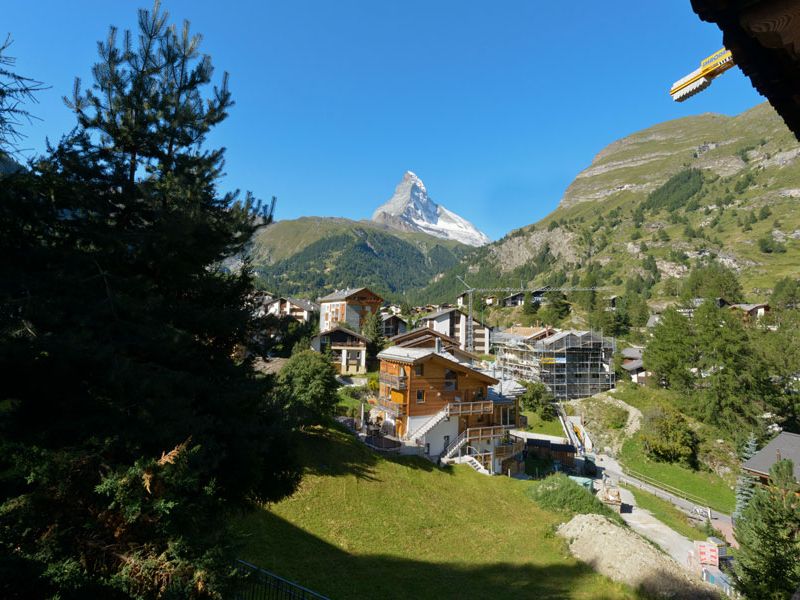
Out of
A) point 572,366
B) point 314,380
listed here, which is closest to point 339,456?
point 314,380

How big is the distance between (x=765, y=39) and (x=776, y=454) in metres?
37.3

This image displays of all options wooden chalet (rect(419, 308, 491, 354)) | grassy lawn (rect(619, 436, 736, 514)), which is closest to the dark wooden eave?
grassy lawn (rect(619, 436, 736, 514))

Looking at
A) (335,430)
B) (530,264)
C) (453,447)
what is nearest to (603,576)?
(453,447)

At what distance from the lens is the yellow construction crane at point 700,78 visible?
8.52 meters

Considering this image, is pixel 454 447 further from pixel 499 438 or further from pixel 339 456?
pixel 339 456

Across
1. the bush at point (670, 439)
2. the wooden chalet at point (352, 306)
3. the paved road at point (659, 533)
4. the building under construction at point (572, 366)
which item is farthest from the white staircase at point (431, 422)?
the wooden chalet at point (352, 306)

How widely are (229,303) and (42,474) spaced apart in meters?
6.67

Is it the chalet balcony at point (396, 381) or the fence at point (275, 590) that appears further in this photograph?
the chalet balcony at point (396, 381)

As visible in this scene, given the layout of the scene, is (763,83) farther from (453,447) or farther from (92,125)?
(453,447)

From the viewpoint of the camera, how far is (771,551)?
1426 cm

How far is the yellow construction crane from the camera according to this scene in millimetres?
8523

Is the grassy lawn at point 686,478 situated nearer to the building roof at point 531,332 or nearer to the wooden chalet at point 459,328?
the building roof at point 531,332

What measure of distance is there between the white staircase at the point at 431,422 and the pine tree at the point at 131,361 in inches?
828

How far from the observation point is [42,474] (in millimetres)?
6035
